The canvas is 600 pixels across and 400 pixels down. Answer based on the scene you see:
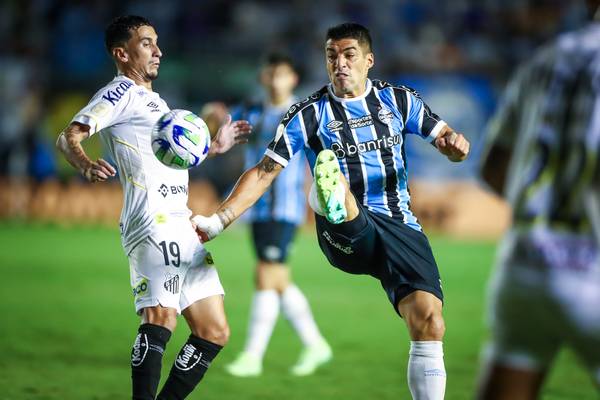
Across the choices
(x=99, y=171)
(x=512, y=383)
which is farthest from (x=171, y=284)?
(x=512, y=383)

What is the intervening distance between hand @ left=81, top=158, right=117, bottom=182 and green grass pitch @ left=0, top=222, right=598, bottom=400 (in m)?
1.98

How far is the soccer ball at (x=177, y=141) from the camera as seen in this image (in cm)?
464

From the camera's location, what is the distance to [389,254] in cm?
485

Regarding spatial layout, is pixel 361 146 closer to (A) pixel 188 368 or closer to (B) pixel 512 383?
(A) pixel 188 368

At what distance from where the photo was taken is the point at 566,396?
6352mm

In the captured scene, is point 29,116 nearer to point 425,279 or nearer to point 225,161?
point 225,161

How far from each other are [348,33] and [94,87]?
18887 mm

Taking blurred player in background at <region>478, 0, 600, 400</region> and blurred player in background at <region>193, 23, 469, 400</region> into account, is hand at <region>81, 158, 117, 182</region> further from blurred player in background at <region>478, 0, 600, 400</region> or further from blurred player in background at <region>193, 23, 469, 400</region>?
blurred player in background at <region>478, 0, 600, 400</region>

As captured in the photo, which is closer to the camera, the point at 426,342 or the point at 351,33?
the point at 426,342

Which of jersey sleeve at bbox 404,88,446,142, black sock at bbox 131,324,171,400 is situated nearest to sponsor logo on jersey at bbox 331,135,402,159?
jersey sleeve at bbox 404,88,446,142

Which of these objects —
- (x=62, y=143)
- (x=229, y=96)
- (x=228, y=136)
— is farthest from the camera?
(x=229, y=96)

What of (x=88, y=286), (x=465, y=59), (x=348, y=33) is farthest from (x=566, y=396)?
(x=465, y=59)

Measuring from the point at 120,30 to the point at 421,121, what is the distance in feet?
5.39

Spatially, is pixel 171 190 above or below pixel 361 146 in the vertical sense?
below
